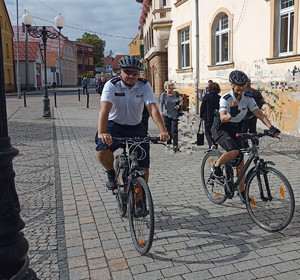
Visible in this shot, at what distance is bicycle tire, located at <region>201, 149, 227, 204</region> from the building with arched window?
609 cm

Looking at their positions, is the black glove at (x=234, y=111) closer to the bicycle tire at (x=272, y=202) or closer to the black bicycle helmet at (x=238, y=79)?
the black bicycle helmet at (x=238, y=79)

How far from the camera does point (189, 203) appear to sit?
201 inches

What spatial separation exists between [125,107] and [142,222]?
1.29 m

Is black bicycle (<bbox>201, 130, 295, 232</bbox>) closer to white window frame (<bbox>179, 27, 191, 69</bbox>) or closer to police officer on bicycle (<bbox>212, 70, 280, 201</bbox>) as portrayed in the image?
police officer on bicycle (<bbox>212, 70, 280, 201</bbox>)

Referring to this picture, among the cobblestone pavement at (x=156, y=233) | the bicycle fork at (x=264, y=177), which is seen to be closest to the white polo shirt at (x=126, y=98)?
the cobblestone pavement at (x=156, y=233)

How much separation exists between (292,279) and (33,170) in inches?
209

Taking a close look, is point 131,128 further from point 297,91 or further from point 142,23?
point 142,23

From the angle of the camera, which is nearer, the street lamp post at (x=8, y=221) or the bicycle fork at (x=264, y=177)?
the street lamp post at (x=8, y=221)

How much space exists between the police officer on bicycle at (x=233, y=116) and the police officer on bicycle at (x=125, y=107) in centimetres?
89

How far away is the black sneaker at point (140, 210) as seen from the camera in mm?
3751

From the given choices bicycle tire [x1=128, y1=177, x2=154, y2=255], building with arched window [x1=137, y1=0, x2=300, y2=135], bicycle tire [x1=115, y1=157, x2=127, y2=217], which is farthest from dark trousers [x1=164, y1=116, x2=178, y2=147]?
bicycle tire [x1=128, y1=177, x2=154, y2=255]

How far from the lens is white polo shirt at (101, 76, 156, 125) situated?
161 inches

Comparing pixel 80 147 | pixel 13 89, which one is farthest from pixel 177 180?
pixel 13 89

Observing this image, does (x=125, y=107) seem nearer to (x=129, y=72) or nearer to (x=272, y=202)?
(x=129, y=72)
